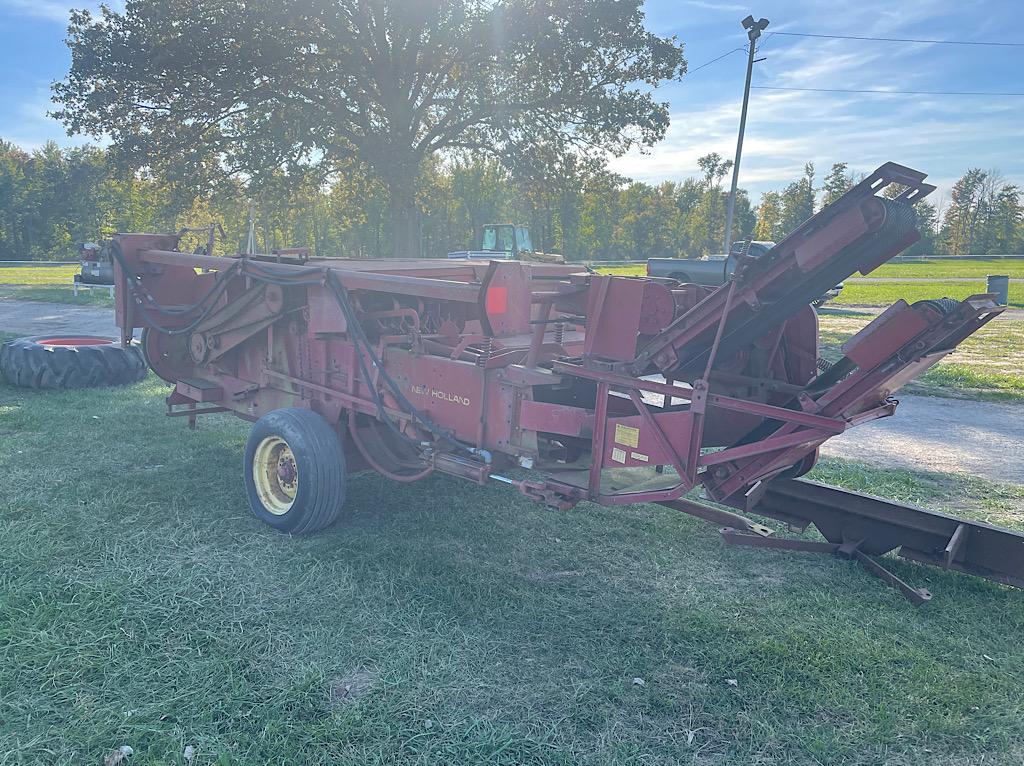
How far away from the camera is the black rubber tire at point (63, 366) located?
27.5 ft

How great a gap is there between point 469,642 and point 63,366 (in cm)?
686

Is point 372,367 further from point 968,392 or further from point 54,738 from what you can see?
point 968,392

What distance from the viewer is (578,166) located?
22.0 meters

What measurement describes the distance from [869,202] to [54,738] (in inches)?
145

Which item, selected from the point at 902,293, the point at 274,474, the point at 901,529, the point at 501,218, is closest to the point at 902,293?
the point at 902,293

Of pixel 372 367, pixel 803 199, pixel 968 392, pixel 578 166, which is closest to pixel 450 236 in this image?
pixel 803 199

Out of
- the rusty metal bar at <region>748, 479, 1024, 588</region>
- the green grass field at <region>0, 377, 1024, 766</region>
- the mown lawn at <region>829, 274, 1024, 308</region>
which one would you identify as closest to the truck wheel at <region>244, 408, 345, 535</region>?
the green grass field at <region>0, 377, 1024, 766</region>

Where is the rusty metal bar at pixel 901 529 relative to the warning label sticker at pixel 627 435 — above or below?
below

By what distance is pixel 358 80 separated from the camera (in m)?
20.8

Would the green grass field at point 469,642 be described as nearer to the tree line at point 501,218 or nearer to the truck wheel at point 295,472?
the truck wheel at point 295,472

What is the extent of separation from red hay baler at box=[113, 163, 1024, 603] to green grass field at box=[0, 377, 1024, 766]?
337 millimetres

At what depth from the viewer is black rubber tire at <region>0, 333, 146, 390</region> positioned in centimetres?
838

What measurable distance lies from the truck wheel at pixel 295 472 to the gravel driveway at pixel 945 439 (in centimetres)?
457

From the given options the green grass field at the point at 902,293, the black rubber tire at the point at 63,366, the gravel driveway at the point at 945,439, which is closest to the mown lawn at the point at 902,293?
the green grass field at the point at 902,293
